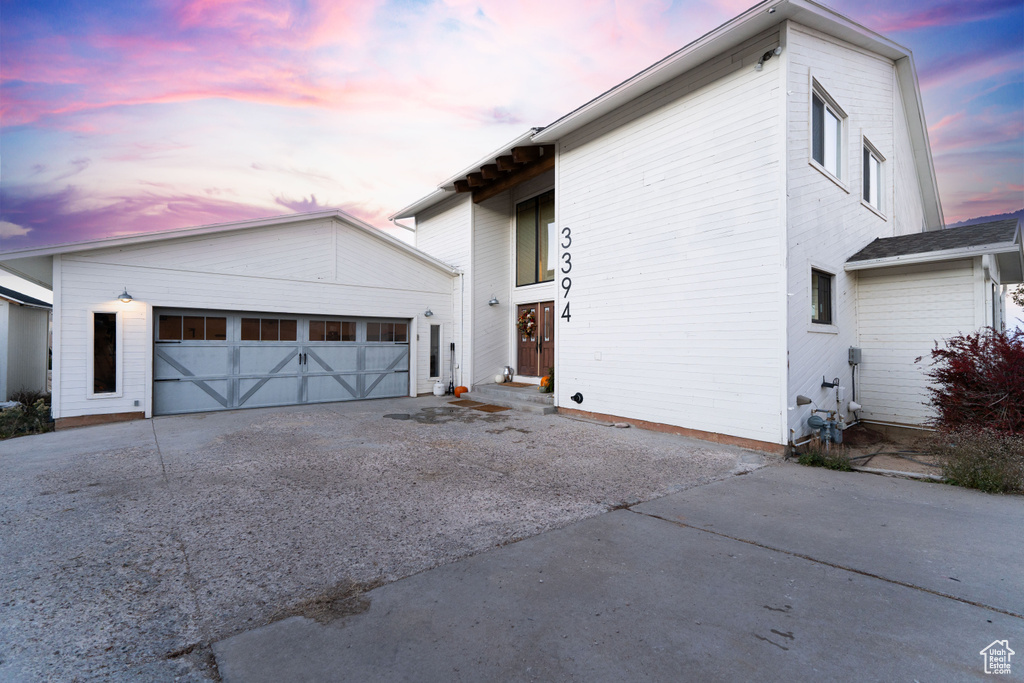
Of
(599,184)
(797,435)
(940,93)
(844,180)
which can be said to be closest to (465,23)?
(599,184)

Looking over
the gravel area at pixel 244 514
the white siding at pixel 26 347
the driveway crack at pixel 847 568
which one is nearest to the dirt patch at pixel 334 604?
the gravel area at pixel 244 514

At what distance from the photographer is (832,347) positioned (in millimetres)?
7219

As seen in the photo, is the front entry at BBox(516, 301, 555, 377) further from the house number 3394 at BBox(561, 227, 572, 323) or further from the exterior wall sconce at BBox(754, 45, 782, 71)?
the exterior wall sconce at BBox(754, 45, 782, 71)

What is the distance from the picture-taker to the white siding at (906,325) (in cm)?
710

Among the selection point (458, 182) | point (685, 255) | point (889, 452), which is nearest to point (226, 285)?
point (458, 182)

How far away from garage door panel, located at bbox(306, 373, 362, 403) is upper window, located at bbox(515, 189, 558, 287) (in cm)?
510

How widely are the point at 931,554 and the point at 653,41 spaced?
12740 millimetres

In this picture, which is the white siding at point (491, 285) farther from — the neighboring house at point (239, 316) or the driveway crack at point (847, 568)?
the driveway crack at point (847, 568)

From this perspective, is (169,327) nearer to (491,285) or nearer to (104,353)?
(104,353)

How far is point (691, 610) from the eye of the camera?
225cm

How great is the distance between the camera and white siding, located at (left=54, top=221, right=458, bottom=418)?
7727 mm

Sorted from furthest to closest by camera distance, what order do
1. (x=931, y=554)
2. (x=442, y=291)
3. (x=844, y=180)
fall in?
(x=442, y=291)
(x=844, y=180)
(x=931, y=554)

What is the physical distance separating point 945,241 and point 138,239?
14.1m

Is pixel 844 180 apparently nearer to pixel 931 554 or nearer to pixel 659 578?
Answer: pixel 931 554
